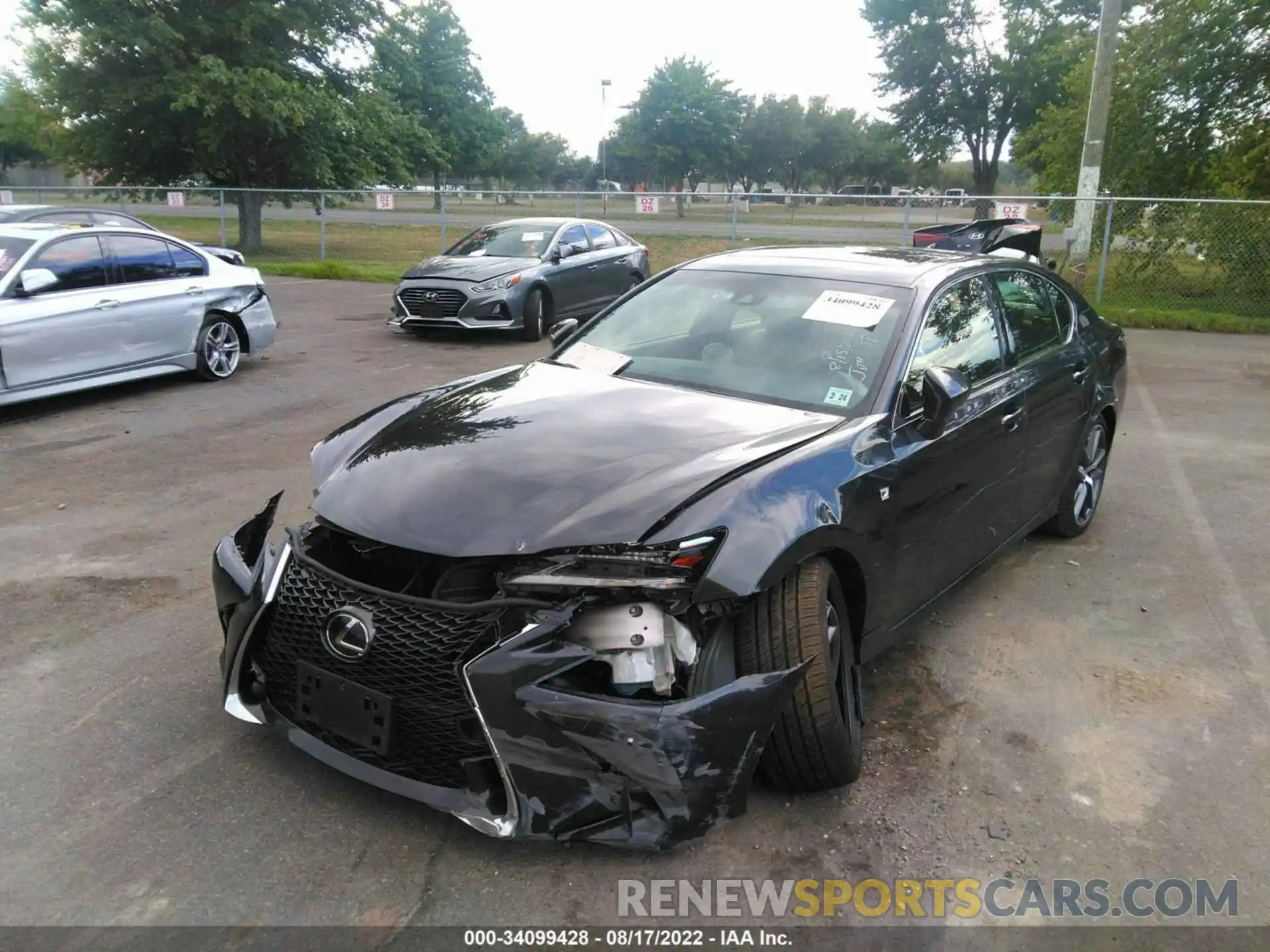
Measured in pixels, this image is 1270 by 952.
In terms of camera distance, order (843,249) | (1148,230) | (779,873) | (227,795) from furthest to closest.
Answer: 1. (1148,230)
2. (843,249)
3. (227,795)
4. (779,873)

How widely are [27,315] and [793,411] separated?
6.62 metres

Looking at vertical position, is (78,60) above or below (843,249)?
above

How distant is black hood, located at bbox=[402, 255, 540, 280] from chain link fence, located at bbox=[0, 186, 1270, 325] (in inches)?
148

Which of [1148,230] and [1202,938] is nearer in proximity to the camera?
[1202,938]

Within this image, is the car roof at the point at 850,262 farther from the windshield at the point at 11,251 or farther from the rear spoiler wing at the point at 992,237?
the rear spoiler wing at the point at 992,237

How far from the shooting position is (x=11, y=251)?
7.82 metres

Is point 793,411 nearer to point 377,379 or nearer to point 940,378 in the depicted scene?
point 940,378

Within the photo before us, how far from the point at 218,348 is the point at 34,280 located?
1.98 meters

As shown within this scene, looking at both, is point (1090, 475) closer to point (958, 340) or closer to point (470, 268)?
point (958, 340)

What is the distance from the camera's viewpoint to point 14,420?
7.75 meters

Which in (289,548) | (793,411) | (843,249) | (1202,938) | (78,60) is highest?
(78,60)

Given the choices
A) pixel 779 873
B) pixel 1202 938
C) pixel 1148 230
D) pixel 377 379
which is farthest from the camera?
pixel 1148 230

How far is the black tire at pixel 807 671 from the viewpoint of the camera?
9.25 ft

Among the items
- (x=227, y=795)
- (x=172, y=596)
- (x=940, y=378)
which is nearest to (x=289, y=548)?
(x=227, y=795)
